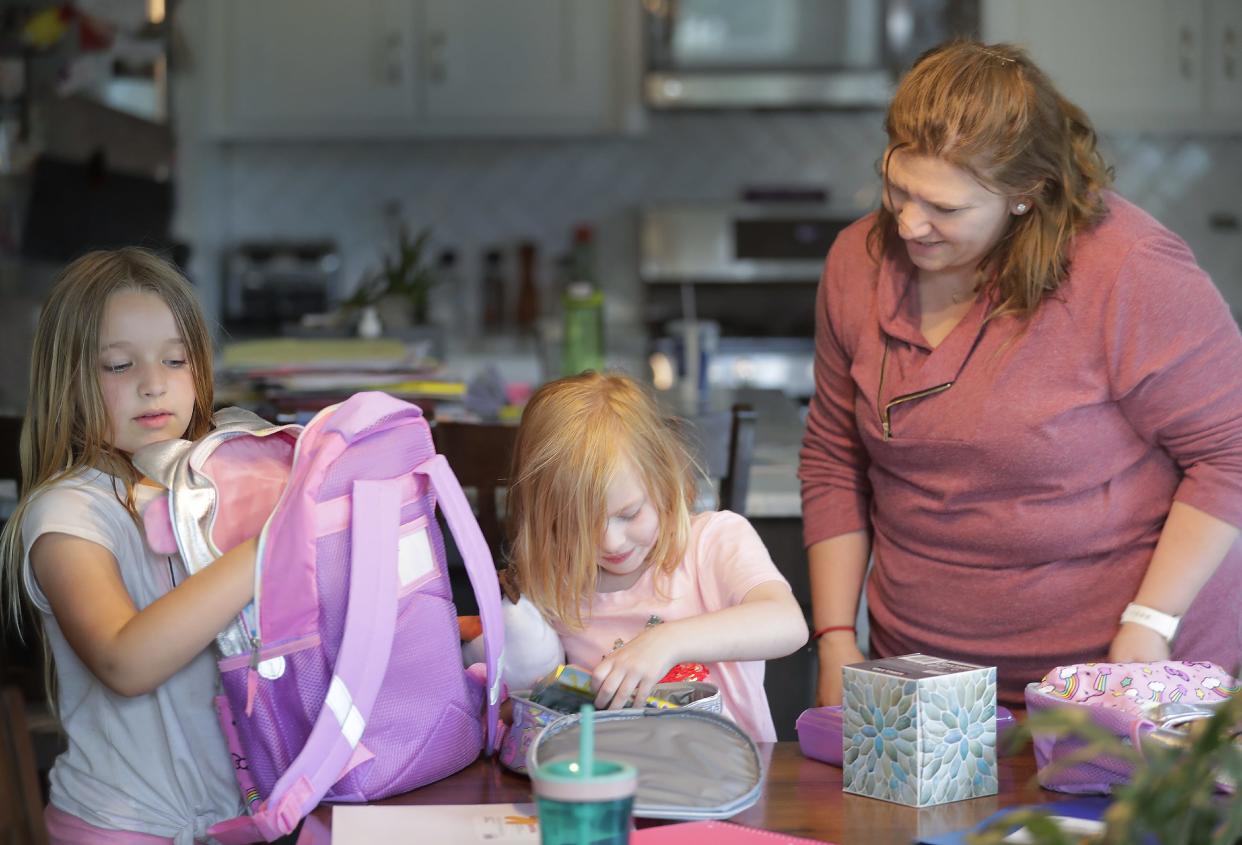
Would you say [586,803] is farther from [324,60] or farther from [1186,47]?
[1186,47]

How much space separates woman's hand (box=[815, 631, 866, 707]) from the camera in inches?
59.1

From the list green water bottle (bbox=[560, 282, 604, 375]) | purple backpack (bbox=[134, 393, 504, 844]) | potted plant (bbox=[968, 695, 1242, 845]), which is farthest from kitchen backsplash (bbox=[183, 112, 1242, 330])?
potted plant (bbox=[968, 695, 1242, 845])

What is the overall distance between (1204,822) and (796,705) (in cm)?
144

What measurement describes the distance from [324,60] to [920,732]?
4.10 metres

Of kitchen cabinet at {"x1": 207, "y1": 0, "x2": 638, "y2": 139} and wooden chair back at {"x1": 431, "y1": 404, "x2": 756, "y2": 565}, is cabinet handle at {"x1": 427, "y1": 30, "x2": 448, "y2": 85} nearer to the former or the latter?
kitchen cabinet at {"x1": 207, "y1": 0, "x2": 638, "y2": 139}

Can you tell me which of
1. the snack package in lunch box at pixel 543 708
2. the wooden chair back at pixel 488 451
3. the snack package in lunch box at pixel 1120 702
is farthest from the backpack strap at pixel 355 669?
the wooden chair back at pixel 488 451

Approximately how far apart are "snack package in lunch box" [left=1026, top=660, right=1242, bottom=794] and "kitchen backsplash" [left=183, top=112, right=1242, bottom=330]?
3.94 meters

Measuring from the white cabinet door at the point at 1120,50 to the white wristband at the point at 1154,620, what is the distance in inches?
137

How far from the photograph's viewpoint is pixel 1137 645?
1384 millimetres

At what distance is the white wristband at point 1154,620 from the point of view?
1.40m

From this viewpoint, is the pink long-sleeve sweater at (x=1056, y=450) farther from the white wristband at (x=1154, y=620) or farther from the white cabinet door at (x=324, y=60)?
the white cabinet door at (x=324, y=60)

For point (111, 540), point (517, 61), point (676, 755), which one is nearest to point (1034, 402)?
point (676, 755)

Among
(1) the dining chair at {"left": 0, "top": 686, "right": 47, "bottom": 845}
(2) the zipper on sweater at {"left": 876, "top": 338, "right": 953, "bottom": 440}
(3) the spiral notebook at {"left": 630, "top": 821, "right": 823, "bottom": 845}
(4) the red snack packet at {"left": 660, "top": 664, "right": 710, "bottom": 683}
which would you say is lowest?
(1) the dining chair at {"left": 0, "top": 686, "right": 47, "bottom": 845}

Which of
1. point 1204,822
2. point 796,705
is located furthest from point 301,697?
point 796,705
